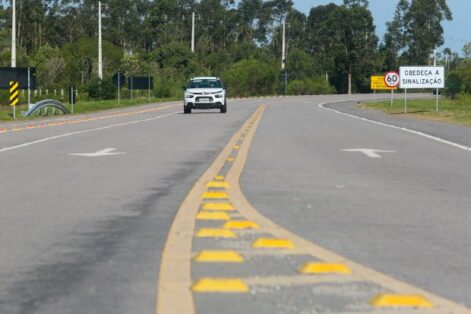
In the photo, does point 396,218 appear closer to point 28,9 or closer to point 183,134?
point 183,134

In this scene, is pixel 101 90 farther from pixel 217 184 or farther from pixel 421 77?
pixel 217 184

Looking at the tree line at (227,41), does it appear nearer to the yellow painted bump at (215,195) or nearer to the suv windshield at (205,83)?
the suv windshield at (205,83)

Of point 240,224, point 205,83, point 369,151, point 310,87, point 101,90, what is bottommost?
point 369,151

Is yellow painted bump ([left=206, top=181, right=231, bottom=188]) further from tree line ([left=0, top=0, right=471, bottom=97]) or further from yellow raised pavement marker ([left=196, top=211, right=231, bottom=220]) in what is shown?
tree line ([left=0, top=0, right=471, bottom=97])

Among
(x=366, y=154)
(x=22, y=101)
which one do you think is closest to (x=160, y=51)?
(x=22, y=101)

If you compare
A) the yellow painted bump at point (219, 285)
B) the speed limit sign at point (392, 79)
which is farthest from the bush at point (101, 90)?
the yellow painted bump at point (219, 285)

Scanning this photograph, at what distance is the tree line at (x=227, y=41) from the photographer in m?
101

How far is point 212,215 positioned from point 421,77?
122 ft

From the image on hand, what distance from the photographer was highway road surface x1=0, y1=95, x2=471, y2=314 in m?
5.32

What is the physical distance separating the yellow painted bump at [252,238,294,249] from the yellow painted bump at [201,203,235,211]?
1766 mm

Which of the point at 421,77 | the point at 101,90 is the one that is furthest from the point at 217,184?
the point at 101,90

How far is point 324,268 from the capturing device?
6.05m

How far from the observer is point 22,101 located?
6334 centimetres

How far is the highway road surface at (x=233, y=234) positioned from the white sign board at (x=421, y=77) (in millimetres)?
28534
